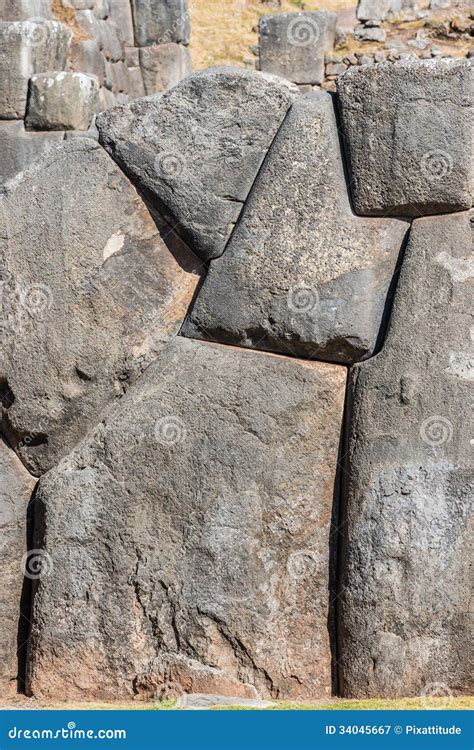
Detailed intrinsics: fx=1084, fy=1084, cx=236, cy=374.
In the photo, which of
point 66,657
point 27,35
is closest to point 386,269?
point 66,657

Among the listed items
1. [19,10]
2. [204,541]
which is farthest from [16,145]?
[204,541]

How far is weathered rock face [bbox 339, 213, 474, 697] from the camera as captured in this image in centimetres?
405

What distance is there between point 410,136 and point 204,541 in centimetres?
179

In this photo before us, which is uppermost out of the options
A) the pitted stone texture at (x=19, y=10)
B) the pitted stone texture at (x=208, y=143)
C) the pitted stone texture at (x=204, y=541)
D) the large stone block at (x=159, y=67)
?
the pitted stone texture at (x=208, y=143)

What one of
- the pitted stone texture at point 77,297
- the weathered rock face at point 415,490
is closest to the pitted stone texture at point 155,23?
the pitted stone texture at point 77,297

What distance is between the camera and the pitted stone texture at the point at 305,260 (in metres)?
4.35

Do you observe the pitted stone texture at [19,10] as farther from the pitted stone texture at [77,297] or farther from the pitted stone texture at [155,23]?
the pitted stone texture at [77,297]

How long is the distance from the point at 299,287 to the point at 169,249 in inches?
27.0

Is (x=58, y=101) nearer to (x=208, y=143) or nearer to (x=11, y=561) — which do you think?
(x=208, y=143)

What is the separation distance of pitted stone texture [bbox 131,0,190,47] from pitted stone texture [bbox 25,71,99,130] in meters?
5.85

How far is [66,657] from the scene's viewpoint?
4.32 metres

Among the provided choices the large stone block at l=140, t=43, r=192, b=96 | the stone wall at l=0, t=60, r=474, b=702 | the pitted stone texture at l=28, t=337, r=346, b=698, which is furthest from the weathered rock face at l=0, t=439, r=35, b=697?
the large stone block at l=140, t=43, r=192, b=96

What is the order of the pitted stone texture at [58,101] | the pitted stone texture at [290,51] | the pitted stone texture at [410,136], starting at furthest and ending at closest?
the pitted stone texture at [290,51]
the pitted stone texture at [58,101]
the pitted stone texture at [410,136]

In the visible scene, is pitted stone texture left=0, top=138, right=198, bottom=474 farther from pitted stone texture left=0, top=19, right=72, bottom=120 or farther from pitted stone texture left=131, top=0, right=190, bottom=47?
pitted stone texture left=131, top=0, right=190, bottom=47
